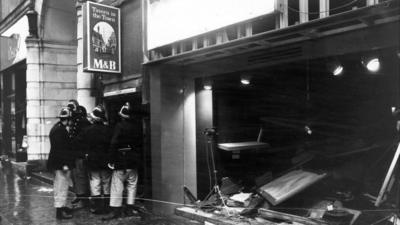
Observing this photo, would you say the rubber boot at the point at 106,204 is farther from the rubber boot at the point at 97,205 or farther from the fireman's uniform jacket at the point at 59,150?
the fireman's uniform jacket at the point at 59,150

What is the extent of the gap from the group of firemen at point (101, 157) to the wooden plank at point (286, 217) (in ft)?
9.73

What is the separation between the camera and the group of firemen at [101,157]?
8352 millimetres

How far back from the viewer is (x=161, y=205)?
350 inches

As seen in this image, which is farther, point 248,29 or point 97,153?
point 97,153

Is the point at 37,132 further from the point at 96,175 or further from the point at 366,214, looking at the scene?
the point at 366,214

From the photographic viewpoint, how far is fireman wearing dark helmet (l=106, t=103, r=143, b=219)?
8.30m

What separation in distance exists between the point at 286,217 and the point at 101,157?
14.2 ft

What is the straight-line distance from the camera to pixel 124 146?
8.34 metres

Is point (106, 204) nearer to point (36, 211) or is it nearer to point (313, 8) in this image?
point (36, 211)

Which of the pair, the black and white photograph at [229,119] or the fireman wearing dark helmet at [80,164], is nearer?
the black and white photograph at [229,119]

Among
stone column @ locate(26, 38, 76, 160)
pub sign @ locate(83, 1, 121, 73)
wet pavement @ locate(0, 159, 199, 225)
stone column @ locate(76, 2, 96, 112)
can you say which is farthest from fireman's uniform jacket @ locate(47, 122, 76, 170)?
stone column @ locate(26, 38, 76, 160)

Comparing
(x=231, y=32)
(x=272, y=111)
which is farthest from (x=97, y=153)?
(x=272, y=111)

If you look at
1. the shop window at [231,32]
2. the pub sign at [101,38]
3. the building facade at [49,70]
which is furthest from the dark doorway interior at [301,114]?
the pub sign at [101,38]

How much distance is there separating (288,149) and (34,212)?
6.71m
